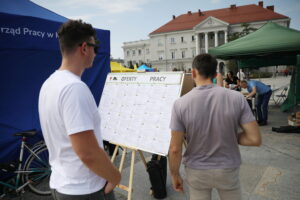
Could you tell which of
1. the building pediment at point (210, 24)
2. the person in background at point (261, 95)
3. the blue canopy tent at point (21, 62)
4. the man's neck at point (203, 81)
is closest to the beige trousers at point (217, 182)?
the man's neck at point (203, 81)

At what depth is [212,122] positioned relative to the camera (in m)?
1.80

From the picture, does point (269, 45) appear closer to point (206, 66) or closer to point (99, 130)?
point (206, 66)

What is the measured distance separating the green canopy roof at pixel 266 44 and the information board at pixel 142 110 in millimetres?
5427

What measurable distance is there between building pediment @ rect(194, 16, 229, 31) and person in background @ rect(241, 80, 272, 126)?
58211 mm

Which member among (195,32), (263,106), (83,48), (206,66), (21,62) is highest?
(195,32)

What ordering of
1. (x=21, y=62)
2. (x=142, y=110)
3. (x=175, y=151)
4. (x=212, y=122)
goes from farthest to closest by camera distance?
(x=21, y=62) → (x=142, y=110) → (x=175, y=151) → (x=212, y=122)

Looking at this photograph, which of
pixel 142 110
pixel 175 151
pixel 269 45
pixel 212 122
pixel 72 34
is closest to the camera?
pixel 72 34

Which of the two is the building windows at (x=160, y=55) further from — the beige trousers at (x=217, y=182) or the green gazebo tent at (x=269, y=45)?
the beige trousers at (x=217, y=182)

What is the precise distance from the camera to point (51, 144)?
1.43 meters

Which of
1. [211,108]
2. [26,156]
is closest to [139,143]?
[211,108]

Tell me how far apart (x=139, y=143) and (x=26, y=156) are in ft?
7.82

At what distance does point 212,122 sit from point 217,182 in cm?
52

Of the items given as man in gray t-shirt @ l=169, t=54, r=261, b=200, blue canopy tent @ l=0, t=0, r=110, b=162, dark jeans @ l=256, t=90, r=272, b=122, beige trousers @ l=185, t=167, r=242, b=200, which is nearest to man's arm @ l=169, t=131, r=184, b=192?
man in gray t-shirt @ l=169, t=54, r=261, b=200

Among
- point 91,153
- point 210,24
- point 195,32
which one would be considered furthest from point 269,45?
point 195,32
